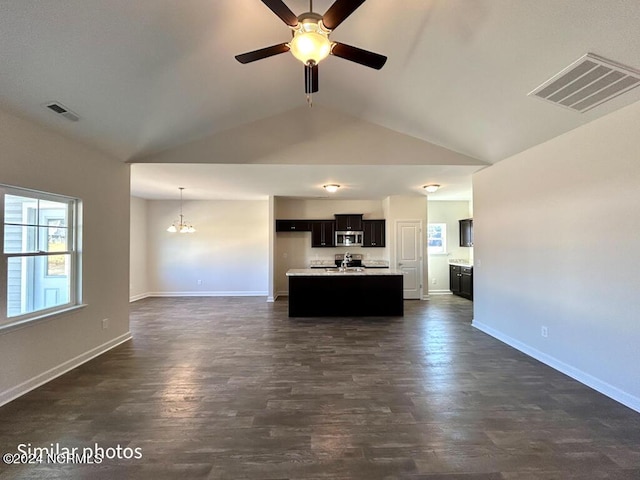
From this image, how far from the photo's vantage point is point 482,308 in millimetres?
5199

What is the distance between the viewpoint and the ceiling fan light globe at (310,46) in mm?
1945

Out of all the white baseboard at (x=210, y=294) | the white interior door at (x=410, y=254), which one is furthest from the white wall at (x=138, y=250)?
the white interior door at (x=410, y=254)

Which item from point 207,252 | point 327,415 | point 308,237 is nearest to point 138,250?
point 207,252

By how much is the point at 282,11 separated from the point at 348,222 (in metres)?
6.81

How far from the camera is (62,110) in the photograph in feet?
10.1

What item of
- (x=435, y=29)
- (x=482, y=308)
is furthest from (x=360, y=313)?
(x=435, y=29)

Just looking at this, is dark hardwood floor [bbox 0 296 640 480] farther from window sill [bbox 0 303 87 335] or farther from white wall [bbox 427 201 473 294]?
white wall [bbox 427 201 473 294]

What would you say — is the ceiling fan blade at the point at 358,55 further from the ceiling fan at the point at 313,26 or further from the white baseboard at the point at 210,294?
the white baseboard at the point at 210,294

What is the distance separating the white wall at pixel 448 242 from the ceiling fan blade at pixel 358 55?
7.37 m

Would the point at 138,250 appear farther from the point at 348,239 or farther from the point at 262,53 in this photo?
the point at 262,53

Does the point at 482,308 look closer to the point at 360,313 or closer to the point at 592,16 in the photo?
the point at 360,313

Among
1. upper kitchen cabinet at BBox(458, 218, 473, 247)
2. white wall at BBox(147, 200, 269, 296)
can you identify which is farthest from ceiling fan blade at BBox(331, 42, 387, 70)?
upper kitchen cabinet at BBox(458, 218, 473, 247)

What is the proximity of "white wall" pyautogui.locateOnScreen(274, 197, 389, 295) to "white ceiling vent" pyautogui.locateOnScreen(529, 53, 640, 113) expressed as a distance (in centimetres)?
592

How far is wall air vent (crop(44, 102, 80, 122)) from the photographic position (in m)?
2.97
